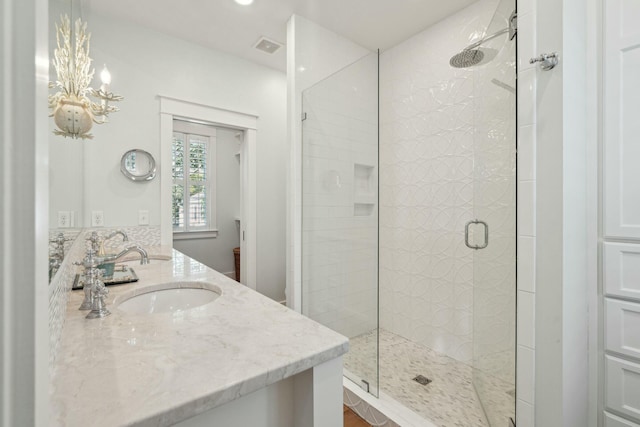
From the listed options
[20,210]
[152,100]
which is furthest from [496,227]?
[152,100]

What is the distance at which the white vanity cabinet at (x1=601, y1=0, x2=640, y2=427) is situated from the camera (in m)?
1.17

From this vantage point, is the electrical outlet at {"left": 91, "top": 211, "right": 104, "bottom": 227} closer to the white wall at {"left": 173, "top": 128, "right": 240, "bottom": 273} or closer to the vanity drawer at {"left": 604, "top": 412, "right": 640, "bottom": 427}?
the white wall at {"left": 173, "top": 128, "right": 240, "bottom": 273}

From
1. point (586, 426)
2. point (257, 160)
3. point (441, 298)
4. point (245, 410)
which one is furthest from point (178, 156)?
point (586, 426)

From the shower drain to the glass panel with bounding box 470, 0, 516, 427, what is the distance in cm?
29

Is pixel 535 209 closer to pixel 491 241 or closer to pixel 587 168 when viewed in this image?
pixel 587 168

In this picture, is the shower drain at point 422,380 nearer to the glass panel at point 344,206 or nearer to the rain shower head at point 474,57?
the glass panel at point 344,206

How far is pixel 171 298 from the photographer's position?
4.34 feet

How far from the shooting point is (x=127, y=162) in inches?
92.7

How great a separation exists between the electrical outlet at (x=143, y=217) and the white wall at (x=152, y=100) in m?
0.03

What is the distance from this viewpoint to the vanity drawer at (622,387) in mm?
1167

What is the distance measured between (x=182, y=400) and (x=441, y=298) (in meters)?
2.21

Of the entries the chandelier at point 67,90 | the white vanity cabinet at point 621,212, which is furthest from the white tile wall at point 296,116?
the white vanity cabinet at point 621,212

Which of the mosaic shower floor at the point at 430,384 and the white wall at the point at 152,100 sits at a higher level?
the white wall at the point at 152,100

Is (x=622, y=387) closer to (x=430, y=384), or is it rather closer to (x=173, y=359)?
(x=430, y=384)
